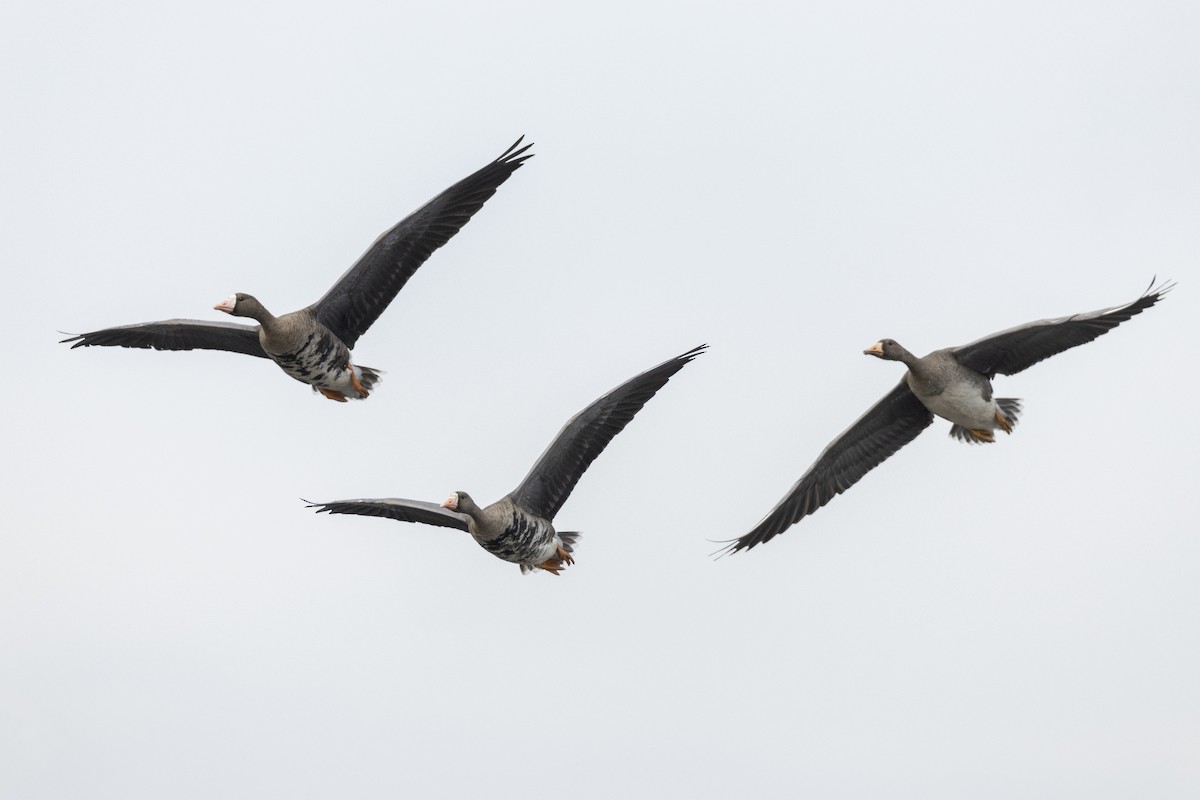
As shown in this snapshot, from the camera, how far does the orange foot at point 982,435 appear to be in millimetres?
24058

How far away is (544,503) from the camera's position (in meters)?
23.8

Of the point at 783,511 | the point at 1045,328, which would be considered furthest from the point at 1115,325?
the point at 783,511

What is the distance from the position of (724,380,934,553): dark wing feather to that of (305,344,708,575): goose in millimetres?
2593

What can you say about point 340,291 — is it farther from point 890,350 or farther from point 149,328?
point 890,350

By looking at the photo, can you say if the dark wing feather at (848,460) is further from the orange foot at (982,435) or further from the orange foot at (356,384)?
the orange foot at (356,384)

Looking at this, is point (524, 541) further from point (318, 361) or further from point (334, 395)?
point (334, 395)

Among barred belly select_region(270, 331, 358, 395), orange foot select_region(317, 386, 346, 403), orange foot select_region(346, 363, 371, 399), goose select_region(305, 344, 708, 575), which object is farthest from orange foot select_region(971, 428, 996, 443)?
orange foot select_region(317, 386, 346, 403)

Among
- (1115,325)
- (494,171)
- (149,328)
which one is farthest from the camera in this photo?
(149,328)

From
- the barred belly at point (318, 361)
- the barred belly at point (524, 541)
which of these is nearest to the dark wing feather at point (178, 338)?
the barred belly at point (318, 361)

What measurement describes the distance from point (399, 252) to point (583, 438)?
3.59 metres

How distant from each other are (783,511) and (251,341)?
8044 mm

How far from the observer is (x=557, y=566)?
24297 millimetres

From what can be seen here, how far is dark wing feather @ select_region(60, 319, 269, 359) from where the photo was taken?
24.2 meters

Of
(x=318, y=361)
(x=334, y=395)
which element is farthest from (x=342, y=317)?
(x=334, y=395)
